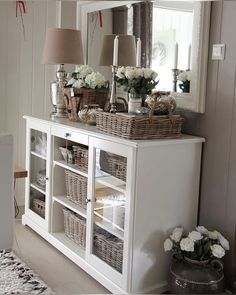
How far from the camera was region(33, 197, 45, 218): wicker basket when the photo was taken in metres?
2.99

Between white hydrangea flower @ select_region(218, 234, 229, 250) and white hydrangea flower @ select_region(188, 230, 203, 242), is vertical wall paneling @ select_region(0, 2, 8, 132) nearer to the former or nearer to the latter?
white hydrangea flower @ select_region(188, 230, 203, 242)

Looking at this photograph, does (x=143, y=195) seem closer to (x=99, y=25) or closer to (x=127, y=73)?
(x=127, y=73)

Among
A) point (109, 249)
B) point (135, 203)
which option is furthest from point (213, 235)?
point (109, 249)

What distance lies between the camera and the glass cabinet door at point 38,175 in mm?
2904

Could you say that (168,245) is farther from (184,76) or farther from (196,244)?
(184,76)

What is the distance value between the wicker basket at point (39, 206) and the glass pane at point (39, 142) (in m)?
0.35

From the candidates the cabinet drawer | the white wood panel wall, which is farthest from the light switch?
the white wood panel wall

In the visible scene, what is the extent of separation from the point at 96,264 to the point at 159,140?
0.81m

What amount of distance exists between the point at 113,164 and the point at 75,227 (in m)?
0.64

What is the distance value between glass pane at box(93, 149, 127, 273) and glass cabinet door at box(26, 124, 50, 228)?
24.2 inches

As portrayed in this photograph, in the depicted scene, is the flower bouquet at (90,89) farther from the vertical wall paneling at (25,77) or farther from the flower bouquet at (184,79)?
the vertical wall paneling at (25,77)

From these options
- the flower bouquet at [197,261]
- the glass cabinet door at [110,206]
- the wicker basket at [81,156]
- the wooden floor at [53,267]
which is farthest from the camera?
the wicker basket at [81,156]

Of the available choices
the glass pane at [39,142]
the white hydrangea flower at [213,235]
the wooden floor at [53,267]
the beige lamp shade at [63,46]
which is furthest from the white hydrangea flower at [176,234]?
the beige lamp shade at [63,46]

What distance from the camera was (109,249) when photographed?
2.28 metres
